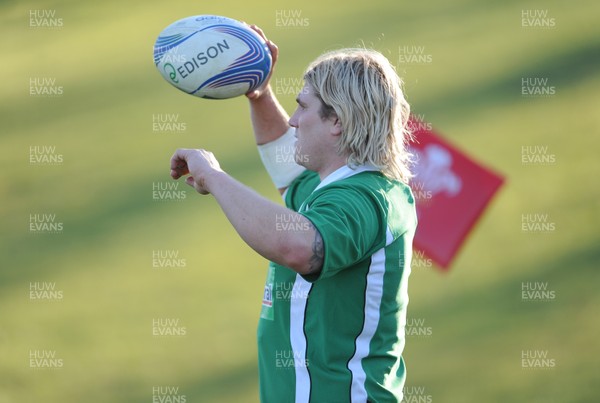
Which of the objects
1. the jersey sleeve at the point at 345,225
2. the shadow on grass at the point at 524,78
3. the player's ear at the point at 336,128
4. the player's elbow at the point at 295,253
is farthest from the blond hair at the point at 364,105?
the shadow on grass at the point at 524,78

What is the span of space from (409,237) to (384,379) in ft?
1.38

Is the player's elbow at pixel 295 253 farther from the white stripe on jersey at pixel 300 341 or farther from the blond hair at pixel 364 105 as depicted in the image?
the blond hair at pixel 364 105

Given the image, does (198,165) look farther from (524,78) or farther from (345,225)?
(524,78)

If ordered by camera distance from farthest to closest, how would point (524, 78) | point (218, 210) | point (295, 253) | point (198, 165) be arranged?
1. point (524, 78)
2. point (218, 210)
3. point (198, 165)
4. point (295, 253)

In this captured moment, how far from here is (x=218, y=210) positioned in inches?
A: 236

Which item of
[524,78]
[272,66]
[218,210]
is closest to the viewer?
[272,66]

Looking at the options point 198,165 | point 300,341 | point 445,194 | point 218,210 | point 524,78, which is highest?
point 198,165

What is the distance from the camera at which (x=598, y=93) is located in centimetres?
659

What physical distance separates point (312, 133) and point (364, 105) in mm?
176

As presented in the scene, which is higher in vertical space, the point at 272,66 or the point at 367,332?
the point at 272,66

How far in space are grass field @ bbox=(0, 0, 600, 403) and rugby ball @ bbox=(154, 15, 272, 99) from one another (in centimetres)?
217

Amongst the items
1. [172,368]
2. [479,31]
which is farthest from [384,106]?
[479,31]

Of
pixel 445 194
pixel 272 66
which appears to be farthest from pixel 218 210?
pixel 272 66

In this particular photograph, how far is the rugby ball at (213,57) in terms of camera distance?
9.99ft
